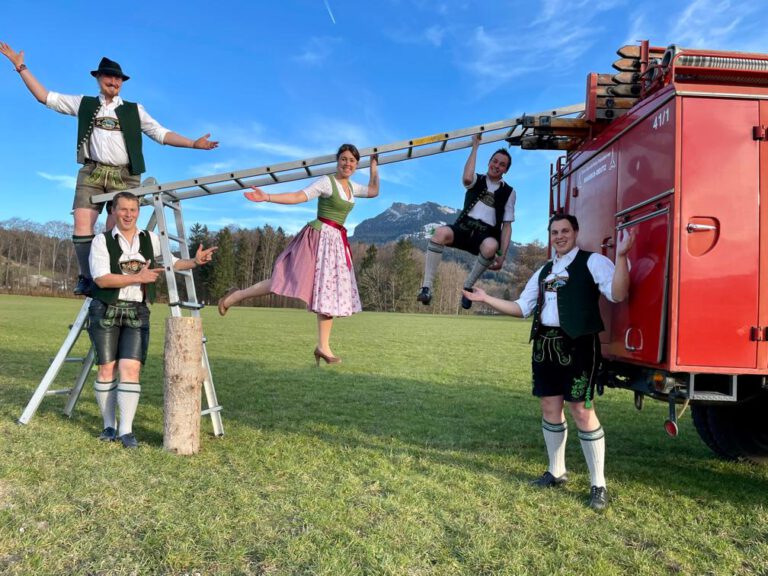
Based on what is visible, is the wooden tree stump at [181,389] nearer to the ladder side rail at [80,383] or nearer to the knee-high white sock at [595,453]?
the ladder side rail at [80,383]

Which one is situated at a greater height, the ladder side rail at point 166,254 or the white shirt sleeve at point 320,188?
the white shirt sleeve at point 320,188

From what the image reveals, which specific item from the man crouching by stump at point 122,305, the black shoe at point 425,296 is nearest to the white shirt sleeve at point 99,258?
the man crouching by stump at point 122,305

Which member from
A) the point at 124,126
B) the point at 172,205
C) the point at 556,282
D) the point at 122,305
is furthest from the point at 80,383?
the point at 556,282

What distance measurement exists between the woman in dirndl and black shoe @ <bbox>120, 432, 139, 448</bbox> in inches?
73.0

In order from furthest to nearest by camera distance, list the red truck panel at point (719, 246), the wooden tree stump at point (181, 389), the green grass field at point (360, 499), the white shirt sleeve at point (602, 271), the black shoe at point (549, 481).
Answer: the wooden tree stump at point (181, 389), the black shoe at point (549, 481), the white shirt sleeve at point (602, 271), the red truck panel at point (719, 246), the green grass field at point (360, 499)

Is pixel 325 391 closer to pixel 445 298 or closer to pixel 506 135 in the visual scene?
pixel 506 135

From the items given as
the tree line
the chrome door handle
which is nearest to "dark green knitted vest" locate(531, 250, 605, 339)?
the chrome door handle

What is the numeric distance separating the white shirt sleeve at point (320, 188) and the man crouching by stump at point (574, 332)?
170cm

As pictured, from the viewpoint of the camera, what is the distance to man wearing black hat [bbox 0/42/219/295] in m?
5.57

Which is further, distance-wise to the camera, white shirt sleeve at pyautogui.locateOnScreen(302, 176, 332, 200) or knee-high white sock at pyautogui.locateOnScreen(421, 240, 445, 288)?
knee-high white sock at pyautogui.locateOnScreen(421, 240, 445, 288)

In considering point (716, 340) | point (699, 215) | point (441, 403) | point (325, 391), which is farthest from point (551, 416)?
point (325, 391)

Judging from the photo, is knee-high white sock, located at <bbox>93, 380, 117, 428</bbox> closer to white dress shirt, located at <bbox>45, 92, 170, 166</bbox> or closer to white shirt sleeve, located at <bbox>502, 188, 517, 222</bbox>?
white dress shirt, located at <bbox>45, 92, 170, 166</bbox>

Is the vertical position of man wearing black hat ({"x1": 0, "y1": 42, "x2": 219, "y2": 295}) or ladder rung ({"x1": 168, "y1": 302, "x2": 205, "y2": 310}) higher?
man wearing black hat ({"x1": 0, "y1": 42, "x2": 219, "y2": 295})

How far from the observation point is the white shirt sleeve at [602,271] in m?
4.27
